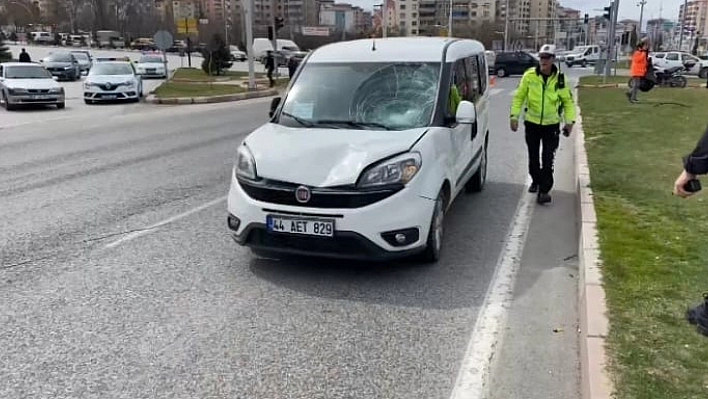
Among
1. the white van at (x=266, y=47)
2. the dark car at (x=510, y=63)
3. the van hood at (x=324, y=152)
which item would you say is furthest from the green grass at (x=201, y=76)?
the van hood at (x=324, y=152)

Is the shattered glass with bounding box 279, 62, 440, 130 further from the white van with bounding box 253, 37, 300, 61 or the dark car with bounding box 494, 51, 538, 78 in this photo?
the white van with bounding box 253, 37, 300, 61

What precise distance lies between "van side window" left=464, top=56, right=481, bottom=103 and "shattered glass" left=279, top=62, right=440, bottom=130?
3.17 feet

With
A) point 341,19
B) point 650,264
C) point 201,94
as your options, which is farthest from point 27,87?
point 341,19

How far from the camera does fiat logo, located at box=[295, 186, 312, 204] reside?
→ 468cm

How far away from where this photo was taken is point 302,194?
15.4 feet

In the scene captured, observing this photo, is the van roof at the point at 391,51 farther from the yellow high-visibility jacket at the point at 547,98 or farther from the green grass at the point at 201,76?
the green grass at the point at 201,76

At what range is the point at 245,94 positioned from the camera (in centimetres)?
2623

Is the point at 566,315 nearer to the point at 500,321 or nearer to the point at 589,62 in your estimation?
the point at 500,321

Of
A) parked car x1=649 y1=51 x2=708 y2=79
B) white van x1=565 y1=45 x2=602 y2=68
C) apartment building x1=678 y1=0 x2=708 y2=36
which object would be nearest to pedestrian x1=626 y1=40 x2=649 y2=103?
parked car x1=649 y1=51 x2=708 y2=79

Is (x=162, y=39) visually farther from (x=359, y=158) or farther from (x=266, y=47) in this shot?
(x=266, y=47)

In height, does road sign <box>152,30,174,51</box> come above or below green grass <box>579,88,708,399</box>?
above

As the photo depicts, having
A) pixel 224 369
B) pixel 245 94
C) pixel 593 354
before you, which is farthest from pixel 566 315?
pixel 245 94

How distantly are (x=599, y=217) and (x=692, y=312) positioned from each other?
2783 mm

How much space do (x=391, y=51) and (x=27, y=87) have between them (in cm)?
1804
